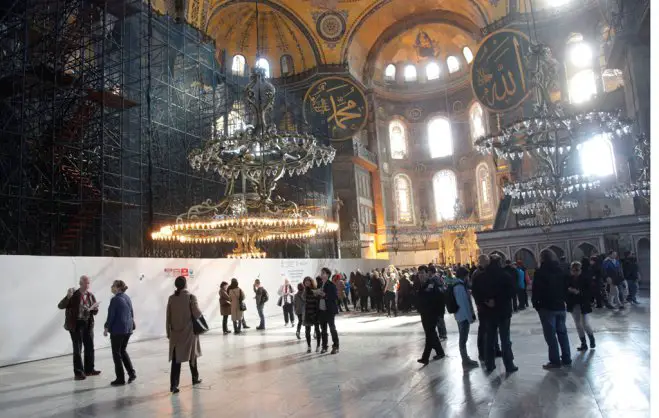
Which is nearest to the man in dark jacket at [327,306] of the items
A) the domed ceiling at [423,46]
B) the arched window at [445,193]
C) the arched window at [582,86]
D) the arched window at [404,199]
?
the arched window at [582,86]

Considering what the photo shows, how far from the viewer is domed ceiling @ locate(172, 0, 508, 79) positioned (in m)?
26.1

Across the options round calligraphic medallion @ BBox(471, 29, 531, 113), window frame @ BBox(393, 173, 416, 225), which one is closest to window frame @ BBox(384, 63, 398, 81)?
window frame @ BBox(393, 173, 416, 225)

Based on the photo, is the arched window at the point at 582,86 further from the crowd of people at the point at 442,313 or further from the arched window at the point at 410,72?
the crowd of people at the point at 442,313

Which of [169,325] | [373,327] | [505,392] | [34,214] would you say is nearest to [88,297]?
[169,325]

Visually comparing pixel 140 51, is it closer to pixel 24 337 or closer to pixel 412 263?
pixel 24 337

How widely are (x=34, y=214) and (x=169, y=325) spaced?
10.2 metres

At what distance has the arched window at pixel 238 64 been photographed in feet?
89.5

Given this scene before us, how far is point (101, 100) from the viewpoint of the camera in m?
13.6

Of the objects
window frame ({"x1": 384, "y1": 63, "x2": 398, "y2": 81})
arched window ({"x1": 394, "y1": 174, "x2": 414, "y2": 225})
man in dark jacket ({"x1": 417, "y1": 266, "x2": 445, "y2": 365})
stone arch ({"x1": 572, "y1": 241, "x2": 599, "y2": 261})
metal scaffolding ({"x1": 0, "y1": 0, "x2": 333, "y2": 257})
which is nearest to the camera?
man in dark jacket ({"x1": 417, "y1": 266, "x2": 445, "y2": 365})

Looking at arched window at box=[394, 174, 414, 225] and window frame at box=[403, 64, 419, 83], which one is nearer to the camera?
arched window at box=[394, 174, 414, 225]

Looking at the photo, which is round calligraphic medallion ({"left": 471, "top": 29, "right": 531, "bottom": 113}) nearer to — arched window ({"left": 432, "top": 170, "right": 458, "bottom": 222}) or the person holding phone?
arched window ({"left": 432, "top": 170, "right": 458, "bottom": 222})

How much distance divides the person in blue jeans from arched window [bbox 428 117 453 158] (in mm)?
26473

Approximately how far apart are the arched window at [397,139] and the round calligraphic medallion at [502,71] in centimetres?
1260

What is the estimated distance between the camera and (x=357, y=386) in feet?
16.2
